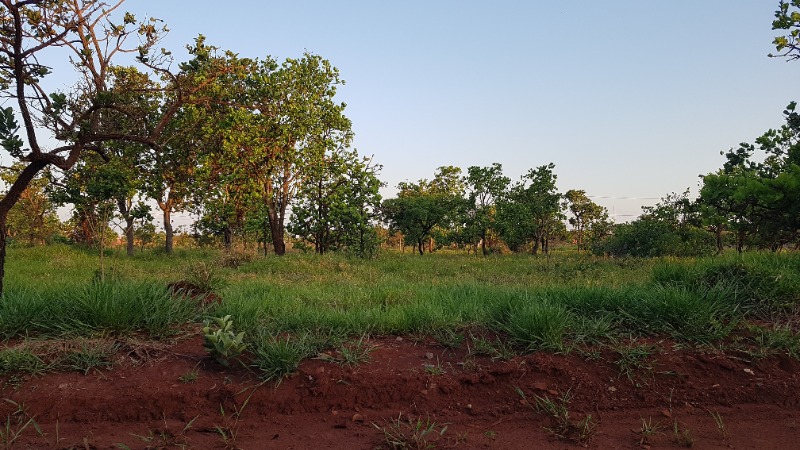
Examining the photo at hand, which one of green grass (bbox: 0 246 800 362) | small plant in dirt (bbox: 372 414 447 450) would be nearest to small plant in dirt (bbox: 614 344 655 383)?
green grass (bbox: 0 246 800 362)

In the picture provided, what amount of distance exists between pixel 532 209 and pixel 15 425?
816 inches

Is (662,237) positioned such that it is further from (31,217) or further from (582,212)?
(31,217)

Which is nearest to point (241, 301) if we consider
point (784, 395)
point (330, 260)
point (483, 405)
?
point (483, 405)

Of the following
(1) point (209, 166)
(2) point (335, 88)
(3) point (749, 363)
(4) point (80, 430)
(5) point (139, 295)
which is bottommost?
(4) point (80, 430)

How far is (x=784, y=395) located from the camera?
11.2 ft

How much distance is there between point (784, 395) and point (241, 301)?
4.47 m

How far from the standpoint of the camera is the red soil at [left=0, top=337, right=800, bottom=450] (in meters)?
2.91

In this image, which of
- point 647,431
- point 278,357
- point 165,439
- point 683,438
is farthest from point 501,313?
point 165,439

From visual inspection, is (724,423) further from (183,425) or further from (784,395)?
(183,425)

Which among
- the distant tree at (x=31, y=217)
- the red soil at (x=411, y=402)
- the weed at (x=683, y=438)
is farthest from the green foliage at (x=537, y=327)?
the distant tree at (x=31, y=217)

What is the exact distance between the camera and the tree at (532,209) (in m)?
21.7

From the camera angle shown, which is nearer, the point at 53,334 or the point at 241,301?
the point at 53,334

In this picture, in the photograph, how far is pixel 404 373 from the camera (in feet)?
11.3

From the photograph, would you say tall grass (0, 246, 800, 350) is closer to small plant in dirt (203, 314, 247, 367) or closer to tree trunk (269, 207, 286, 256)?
small plant in dirt (203, 314, 247, 367)
